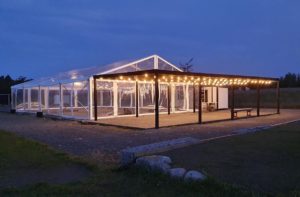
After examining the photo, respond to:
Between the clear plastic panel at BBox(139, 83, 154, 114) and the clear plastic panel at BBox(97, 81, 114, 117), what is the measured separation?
250 cm

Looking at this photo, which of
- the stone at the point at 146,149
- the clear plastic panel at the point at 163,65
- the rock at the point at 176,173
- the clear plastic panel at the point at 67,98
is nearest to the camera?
the rock at the point at 176,173

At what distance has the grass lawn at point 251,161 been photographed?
5.79 m

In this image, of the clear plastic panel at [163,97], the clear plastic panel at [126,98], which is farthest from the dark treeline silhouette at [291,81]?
the clear plastic panel at [126,98]

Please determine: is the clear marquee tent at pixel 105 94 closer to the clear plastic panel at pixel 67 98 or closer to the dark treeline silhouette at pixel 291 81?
the clear plastic panel at pixel 67 98

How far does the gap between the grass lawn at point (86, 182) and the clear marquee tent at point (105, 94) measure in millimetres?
11697

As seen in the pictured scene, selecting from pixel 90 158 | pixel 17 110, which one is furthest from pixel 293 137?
pixel 17 110

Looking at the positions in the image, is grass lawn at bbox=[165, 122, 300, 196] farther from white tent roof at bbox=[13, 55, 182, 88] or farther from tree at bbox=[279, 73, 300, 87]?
tree at bbox=[279, 73, 300, 87]

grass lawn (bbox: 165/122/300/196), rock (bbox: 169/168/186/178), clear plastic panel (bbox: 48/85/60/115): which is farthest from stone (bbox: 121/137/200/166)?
clear plastic panel (bbox: 48/85/60/115)

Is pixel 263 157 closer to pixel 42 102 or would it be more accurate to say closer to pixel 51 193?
pixel 51 193

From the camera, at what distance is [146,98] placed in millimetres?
25031

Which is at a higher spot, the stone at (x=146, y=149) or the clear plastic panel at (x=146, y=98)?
the clear plastic panel at (x=146, y=98)

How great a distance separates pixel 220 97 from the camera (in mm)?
32469

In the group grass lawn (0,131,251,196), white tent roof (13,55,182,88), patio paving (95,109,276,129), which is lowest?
grass lawn (0,131,251,196)

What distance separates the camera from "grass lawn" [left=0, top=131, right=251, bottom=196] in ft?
18.1
